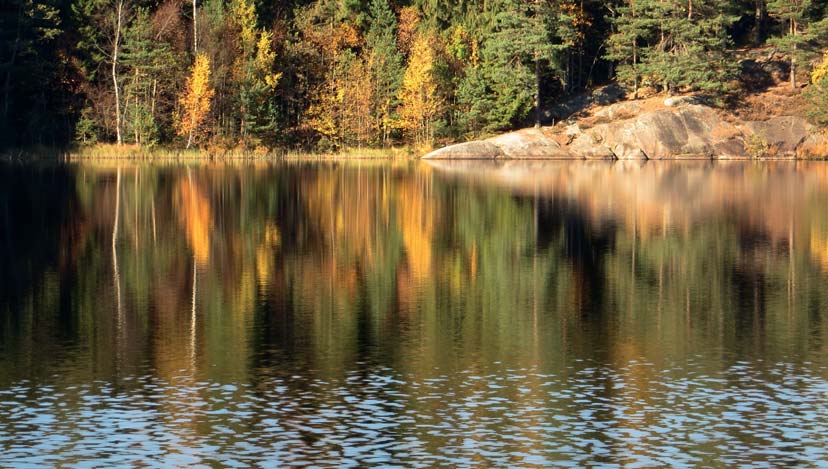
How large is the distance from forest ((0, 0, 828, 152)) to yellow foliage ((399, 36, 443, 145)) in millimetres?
151

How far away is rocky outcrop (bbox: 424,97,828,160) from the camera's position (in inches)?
4067

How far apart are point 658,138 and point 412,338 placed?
84.7 metres

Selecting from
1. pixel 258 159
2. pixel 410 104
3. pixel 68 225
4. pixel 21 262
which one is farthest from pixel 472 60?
pixel 21 262

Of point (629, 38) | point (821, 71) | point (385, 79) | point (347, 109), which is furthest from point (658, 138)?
point (347, 109)

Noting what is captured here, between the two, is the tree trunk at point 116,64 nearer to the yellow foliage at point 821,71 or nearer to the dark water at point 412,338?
the dark water at point 412,338

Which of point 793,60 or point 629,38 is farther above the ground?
point 629,38

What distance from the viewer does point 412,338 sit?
77.0 ft

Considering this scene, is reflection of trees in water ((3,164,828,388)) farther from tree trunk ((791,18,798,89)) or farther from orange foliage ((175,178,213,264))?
tree trunk ((791,18,798,89))

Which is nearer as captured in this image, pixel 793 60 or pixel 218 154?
pixel 793 60

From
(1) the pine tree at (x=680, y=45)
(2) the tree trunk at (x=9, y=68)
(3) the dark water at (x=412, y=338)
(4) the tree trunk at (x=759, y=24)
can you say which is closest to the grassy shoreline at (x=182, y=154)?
(2) the tree trunk at (x=9, y=68)

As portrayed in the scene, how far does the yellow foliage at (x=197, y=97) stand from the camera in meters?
104

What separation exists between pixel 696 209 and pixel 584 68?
70.4 meters

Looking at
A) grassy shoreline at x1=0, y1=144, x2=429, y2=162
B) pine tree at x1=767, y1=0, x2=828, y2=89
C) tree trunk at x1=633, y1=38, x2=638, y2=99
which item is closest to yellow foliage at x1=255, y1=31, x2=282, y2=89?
grassy shoreline at x1=0, y1=144, x2=429, y2=162

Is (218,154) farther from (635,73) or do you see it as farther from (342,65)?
(635,73)
